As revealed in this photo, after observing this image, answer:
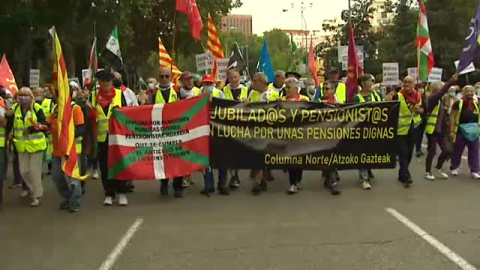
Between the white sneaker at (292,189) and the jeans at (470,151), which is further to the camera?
the jeans at (470,151)

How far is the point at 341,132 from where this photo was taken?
32.7 ft

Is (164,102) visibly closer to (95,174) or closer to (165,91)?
(165,91)

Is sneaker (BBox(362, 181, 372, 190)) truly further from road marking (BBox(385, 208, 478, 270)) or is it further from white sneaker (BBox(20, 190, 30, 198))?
white sneaker (BBox(20, 190, 30, 198))

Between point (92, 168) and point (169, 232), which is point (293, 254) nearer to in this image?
point (169, 232)

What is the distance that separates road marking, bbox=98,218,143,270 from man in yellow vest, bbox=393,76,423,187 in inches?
176

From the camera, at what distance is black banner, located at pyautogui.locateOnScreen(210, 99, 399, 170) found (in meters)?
9.79

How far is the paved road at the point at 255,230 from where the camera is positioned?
6.21 meters

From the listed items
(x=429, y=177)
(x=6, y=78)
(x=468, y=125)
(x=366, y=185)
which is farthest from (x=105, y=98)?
(x=468, y=125)

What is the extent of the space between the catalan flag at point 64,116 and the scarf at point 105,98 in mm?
884

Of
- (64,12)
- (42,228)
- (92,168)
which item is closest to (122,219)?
(42,228)

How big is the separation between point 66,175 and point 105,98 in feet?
4.25

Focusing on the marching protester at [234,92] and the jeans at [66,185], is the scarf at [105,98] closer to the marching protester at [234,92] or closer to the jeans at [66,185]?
the jeans at [66,185]

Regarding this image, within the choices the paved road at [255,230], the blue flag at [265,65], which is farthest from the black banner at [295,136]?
the blue flag at [265,65]

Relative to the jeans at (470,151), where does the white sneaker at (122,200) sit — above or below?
below
